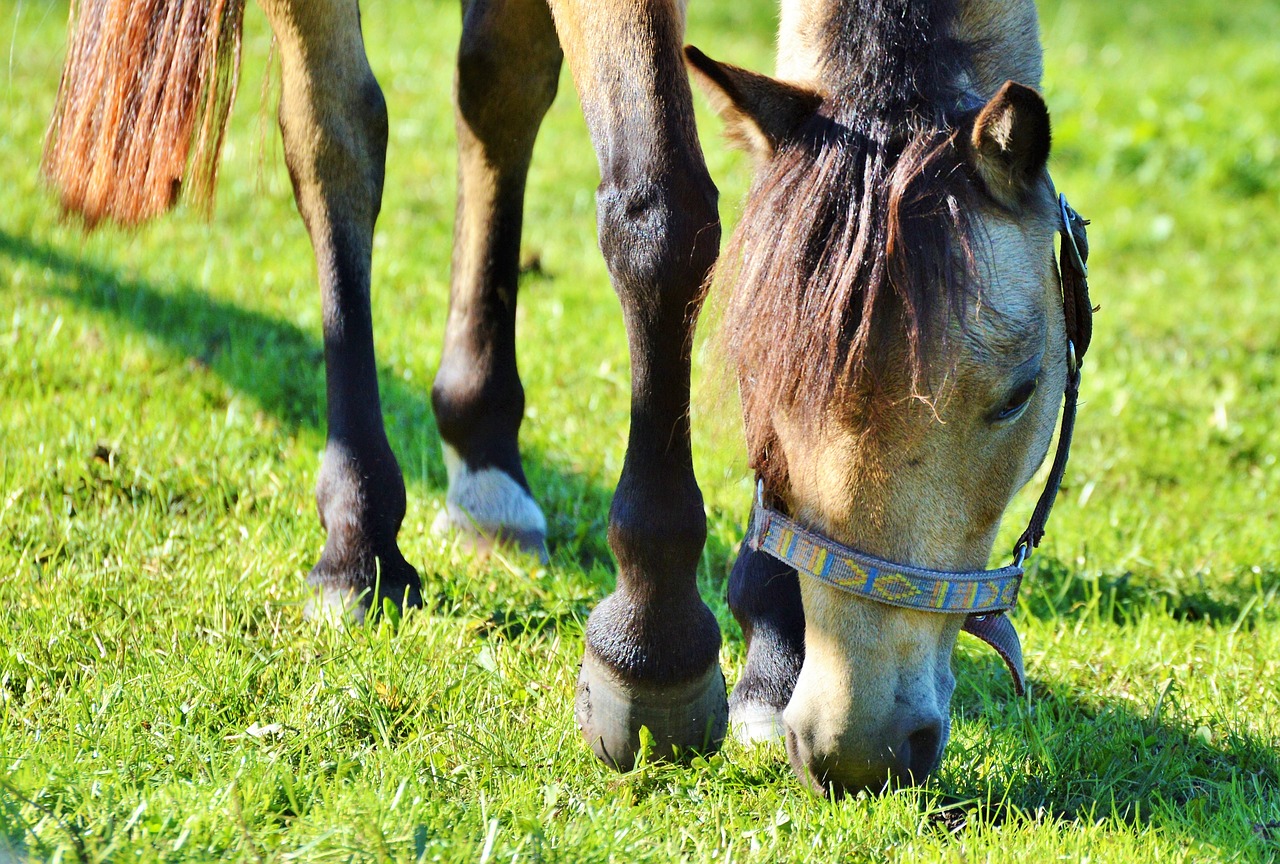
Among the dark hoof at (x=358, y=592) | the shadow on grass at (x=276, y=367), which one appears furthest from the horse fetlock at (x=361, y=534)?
the shadow on grass at (x=276, y=367)

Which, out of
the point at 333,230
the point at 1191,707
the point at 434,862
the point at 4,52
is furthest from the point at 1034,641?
the point at 4,52

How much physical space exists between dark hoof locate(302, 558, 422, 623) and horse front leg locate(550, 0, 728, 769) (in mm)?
604

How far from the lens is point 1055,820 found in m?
2.14

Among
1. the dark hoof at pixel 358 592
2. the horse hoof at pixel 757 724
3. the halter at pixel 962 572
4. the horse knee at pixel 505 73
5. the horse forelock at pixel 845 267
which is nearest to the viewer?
the horse forelock at pixel 845 267

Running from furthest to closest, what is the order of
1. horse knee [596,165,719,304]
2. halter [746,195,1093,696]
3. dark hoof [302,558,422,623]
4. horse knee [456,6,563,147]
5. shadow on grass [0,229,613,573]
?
shadow on grass [0,229,613,573]
horse knee [456,6,563,147]
dark hoof [302,558,422,623]
horse knee [596,165,719,304]
halter [746,195,1093,696]

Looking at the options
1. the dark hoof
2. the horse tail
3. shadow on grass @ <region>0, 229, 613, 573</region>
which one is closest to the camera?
the dark hoof

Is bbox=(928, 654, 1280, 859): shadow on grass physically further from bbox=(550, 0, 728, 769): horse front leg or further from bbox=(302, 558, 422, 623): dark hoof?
bbox=(302, 558, 422, 623): dark hoof

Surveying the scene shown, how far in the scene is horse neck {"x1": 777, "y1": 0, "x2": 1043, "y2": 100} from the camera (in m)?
2.06

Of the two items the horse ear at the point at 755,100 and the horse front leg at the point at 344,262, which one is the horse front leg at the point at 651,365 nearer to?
the horse ear at the point at 755,100

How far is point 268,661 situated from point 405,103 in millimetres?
5182

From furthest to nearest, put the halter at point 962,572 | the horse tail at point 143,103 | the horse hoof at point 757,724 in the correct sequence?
the horse tail at point 143,103, the horse hoof at point 757,724, the halter at point 962,572

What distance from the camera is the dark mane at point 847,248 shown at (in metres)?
1.83

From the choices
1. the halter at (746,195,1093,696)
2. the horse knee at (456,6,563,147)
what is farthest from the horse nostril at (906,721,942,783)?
the horse knee at (456,6,563,147)

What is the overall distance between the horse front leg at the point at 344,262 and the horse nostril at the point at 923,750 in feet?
3.74
